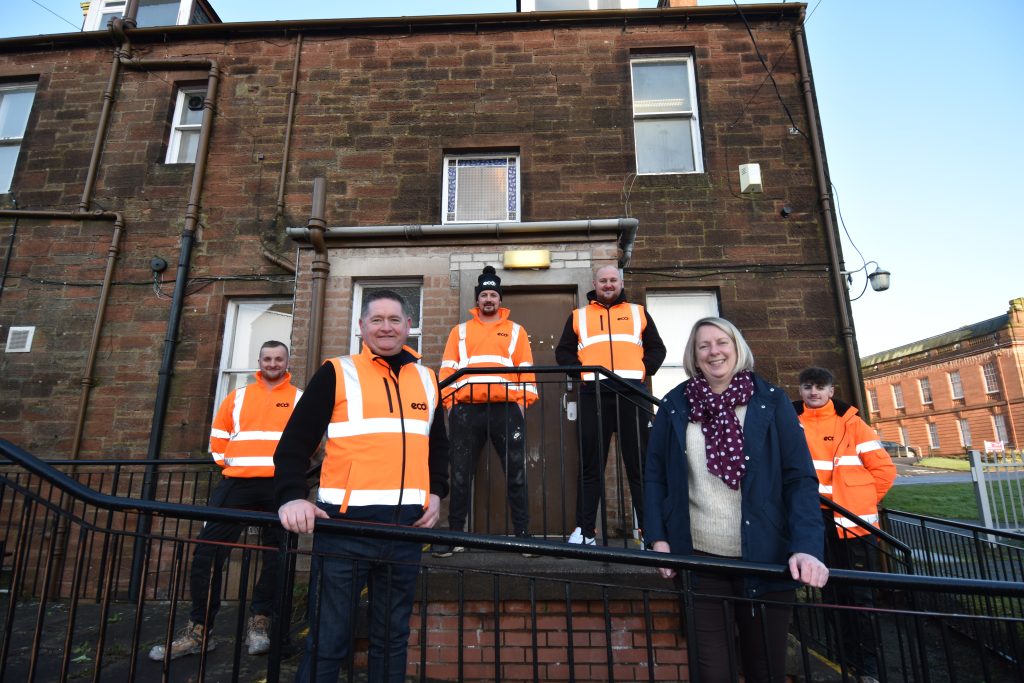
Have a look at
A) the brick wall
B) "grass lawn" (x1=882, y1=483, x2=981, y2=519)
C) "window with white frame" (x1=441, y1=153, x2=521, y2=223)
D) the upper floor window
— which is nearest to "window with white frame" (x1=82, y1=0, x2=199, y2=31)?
the brick wall

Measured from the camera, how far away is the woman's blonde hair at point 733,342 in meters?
2.42

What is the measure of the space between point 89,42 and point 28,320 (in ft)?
13.4

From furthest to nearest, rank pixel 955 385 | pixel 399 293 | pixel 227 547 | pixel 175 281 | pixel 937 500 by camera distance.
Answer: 1. pixel 955 385
2. pixel 937 500
3. pixel 175 281
4. pixel 399 293
5. pixel 227 547

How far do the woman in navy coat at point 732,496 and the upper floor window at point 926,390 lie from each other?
45.1m

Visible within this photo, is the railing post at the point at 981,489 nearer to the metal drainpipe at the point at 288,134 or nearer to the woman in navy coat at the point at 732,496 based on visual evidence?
the woman in navy coat at the point at 732,496

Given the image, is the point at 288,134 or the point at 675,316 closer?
the point at 675,316

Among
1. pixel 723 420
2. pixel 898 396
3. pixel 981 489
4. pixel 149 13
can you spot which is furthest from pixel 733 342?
pixel 898 396

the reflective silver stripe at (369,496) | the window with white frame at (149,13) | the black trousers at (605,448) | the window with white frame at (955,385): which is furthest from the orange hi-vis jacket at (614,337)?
the window with white frame at (955,385)

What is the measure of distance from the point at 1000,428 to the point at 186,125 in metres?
41.8

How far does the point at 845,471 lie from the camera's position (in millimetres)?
3945

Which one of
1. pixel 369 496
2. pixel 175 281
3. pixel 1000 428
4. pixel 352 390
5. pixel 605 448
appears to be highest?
pixel 175 281

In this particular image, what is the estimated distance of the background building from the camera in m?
30.2

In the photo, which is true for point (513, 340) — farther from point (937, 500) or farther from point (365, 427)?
point (937, 500)

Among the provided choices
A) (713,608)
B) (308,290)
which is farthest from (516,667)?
(308,290)
